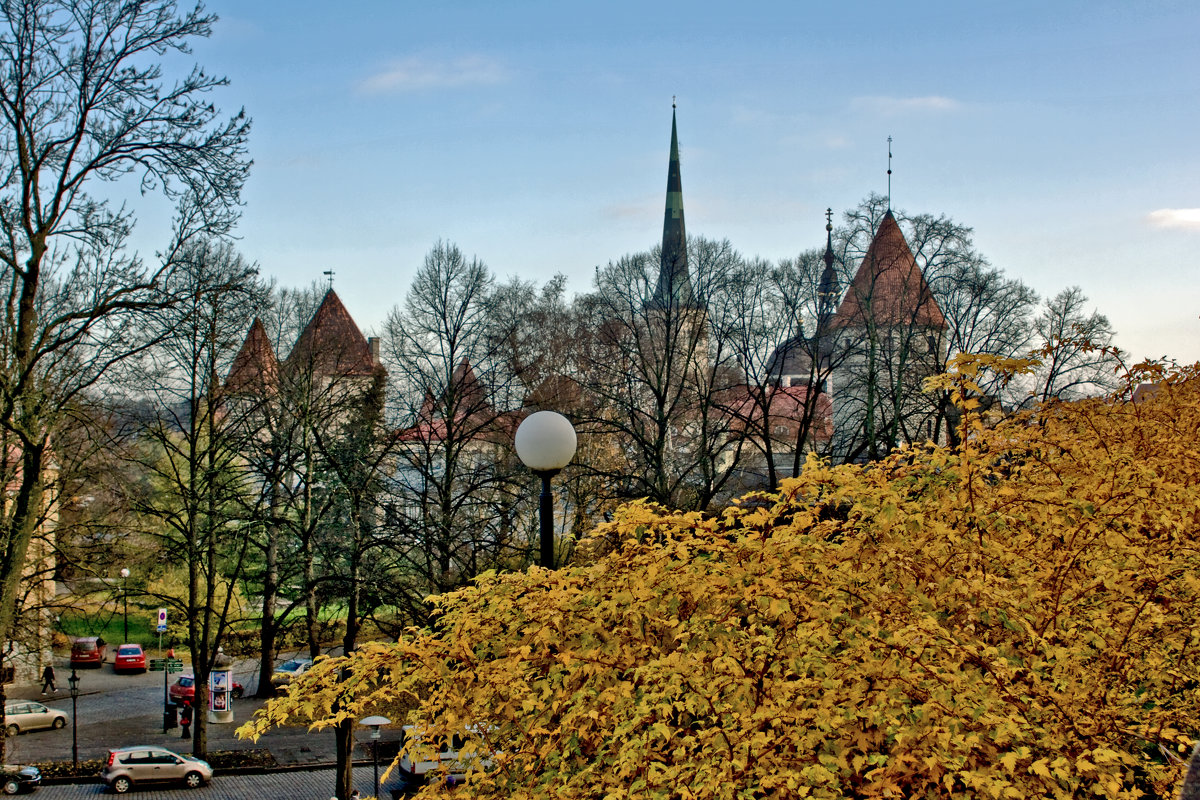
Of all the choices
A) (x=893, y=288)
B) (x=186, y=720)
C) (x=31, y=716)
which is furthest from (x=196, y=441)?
(x=893, y=288)

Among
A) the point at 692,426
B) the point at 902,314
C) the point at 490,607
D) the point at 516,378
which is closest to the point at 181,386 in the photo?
the point at 516,378

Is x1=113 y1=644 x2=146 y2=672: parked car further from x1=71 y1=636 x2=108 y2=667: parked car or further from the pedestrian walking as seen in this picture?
the pedestrian walking

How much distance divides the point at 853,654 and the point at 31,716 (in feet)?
96.5

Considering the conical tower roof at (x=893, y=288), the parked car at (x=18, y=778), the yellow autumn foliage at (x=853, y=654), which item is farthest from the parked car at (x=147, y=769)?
the conical tower roof at (x=893, y=288)

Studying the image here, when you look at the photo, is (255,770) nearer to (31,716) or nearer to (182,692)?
(182,692)

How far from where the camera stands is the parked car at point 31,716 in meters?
28.0

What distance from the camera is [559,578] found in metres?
5.95

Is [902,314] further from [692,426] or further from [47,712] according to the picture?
[47,712]

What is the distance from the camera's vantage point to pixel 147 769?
2253 cm

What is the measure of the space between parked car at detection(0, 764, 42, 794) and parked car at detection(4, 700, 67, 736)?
668cm

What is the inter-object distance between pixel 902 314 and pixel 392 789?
18.4 meters

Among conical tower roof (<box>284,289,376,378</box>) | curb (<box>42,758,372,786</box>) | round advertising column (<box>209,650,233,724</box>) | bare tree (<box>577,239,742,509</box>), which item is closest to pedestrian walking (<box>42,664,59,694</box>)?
round advertising column (<box>209,650,233,724</box>)

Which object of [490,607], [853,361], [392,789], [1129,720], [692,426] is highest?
[853,361]

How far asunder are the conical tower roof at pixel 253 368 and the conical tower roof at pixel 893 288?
16.3 m
